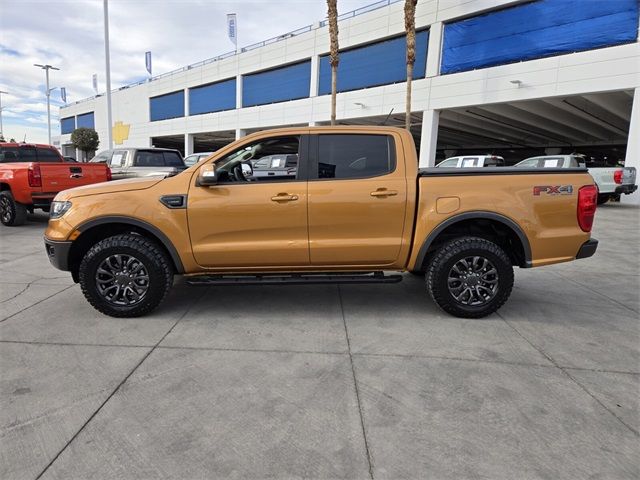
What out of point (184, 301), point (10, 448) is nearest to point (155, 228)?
point (184, 301)

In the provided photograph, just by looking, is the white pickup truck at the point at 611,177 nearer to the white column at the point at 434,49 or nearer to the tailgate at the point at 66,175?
the white column at the point at 434,49

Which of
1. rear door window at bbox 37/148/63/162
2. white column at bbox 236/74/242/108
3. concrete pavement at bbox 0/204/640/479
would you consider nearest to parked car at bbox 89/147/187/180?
rear door window at bbox 37/148/63/162

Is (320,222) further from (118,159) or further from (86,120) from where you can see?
(86,120)

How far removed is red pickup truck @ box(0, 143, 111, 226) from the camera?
8844mm

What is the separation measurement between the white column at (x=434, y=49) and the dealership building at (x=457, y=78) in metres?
0.05

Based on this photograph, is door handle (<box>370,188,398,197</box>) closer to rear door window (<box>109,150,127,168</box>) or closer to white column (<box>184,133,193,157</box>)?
rear door window (<box>109,150,127,168</box>)

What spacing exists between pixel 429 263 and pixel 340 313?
1036 millimetres

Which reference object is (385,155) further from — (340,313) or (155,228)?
(155,228)

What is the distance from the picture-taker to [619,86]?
1700 cm

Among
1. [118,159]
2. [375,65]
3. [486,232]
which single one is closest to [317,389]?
[486,232]

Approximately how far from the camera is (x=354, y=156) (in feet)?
13.6

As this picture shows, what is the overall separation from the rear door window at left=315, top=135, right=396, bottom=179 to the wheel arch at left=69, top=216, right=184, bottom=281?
159cm

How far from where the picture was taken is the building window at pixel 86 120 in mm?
59094

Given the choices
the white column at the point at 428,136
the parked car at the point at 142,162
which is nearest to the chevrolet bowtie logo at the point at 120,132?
the white column at the point at 428,136
